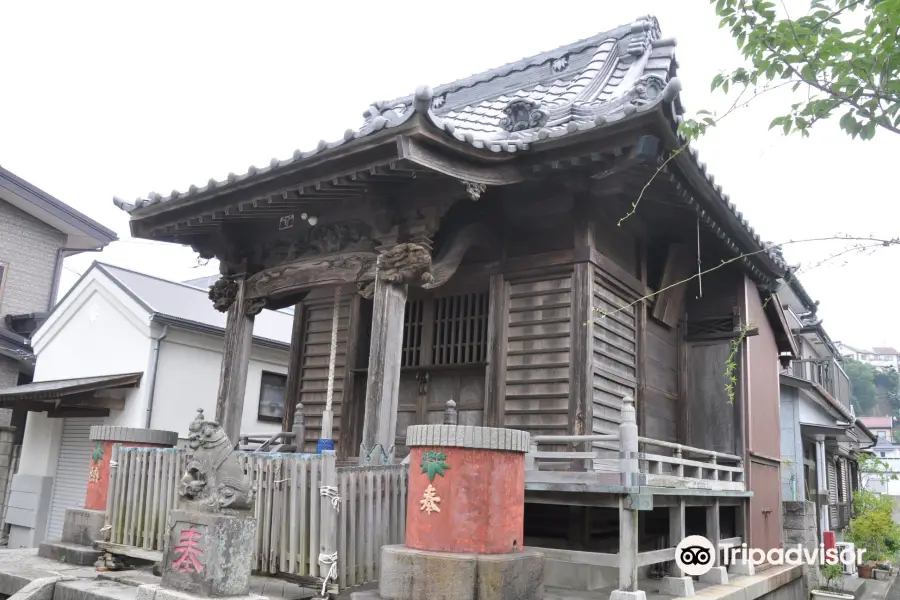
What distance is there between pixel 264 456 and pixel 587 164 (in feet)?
15.3

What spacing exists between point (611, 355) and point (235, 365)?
204 inches

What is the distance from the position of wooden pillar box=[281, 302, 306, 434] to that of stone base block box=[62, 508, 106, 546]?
3.32m

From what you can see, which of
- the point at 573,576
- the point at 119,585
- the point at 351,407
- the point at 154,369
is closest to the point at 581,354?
the point at 573,576

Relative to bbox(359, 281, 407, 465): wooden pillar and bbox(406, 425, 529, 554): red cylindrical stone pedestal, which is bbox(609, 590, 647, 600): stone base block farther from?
bbox(359, 281, 407, 465): wooden pillar

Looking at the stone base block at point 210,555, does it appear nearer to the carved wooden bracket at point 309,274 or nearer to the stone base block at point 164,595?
the stone base block at point 164,595

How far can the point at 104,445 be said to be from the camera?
8977 millimetres

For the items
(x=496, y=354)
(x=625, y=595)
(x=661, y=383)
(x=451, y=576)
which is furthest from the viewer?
(x=661, y=383)

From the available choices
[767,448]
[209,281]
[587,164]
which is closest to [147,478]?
[587,164]

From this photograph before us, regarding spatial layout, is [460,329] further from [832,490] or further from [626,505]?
[832,490]

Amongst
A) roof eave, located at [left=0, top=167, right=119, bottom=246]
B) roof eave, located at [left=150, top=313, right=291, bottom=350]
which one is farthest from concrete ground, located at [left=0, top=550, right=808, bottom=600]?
roof eave, located at [left=0, top=167, right=119, bottom=246]

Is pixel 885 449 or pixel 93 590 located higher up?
pixel 885 449

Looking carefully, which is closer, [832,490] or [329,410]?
[329,410]

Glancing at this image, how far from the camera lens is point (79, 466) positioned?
667 inches

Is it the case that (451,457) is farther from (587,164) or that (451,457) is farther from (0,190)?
(0,190)
